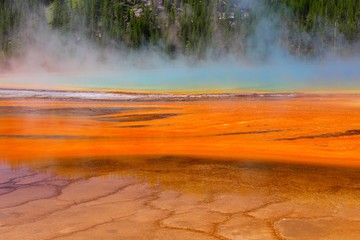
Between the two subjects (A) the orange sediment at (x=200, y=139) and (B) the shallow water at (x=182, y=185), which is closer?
(B) the shallow water at (x=182, y=185)

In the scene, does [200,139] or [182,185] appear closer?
[182,185]

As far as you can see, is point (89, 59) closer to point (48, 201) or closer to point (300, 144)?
point (300, 144)

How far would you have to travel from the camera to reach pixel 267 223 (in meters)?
3.69

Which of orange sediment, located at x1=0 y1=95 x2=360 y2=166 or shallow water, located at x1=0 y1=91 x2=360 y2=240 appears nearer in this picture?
shallow water, located at x1=0 y1=91 x2=360 y2=240

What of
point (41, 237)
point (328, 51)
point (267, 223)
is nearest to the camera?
point (41, 237)

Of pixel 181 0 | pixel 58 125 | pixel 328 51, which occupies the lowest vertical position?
pixel 58 125

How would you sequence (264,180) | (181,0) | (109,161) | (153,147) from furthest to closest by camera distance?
1. (181,0)
2. (153,147)
3. (109,161)
4. (264,180)

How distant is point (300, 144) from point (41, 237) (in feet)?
17.6

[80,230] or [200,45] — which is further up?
[200,45]

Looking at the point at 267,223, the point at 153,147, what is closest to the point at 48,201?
the point at 267,223

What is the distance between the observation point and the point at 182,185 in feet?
16.4

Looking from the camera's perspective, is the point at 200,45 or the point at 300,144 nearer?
the point at 300,144

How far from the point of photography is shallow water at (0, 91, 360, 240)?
3619 mm

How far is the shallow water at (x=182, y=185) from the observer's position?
362 centimetres
